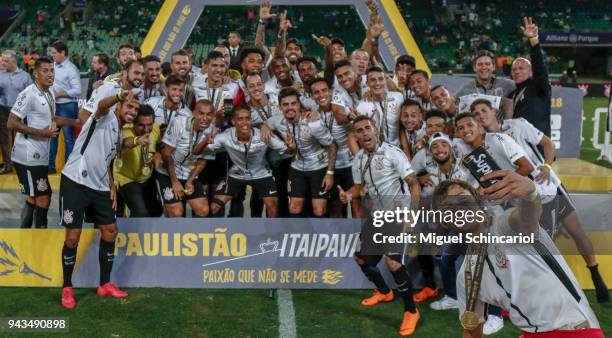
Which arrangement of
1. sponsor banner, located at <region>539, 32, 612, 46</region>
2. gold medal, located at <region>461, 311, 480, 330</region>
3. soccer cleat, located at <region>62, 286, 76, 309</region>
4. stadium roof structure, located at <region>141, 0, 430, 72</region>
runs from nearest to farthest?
gold medal, located at <region>461, 311, 480, 330</region>
soccer cleat, located at <region>62, 286, 76, 309</region>
stadium roof structure, located at <region>141, 0, 430, 72</region>
sponsor banner, located at <region>539, 32, 612, 46</region>

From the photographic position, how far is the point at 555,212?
20.9 feet

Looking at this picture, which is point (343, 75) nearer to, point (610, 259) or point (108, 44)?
point (610, 259)

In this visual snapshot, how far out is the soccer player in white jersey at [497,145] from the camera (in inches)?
226

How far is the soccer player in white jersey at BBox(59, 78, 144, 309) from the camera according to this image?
6.24 metres

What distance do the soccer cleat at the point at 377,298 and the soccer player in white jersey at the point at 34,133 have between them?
3701mm

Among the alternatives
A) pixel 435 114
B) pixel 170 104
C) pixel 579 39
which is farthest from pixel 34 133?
pixel 579 39

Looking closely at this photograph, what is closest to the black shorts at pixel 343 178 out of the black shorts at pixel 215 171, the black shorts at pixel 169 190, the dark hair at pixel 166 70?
the black shorts at pixel 215 171

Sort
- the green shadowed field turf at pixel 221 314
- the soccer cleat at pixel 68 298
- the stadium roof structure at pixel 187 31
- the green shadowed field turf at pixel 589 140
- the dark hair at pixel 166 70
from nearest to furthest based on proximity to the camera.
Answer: the green shadowed field turf at pixel 221 314 → the soccer cleat at pixel 68 298 → the dark hair at pixel 166 70 → the stadium roof structure at pixel 187 31 → the green shadowed field turf at pixel 589 140

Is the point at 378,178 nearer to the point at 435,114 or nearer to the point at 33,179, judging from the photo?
the point at 435,114

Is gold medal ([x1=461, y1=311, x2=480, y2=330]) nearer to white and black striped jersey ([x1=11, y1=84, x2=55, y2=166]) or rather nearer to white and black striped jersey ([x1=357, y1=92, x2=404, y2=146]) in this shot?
white and black striped jersey ([x1=357, y1=92, x2=404, y2=146])

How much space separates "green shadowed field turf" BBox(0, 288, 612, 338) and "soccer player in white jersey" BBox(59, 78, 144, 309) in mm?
276

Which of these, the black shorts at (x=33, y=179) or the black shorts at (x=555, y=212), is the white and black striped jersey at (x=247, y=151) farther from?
the black shorts at (x=555, y=212)

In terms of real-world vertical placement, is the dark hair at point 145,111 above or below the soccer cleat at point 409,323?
above

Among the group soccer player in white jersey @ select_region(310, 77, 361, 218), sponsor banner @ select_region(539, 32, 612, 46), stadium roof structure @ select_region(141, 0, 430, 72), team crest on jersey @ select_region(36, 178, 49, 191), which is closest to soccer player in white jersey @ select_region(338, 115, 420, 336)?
soccer player in white jersey @ select_region(310, 77, 361, 218)
